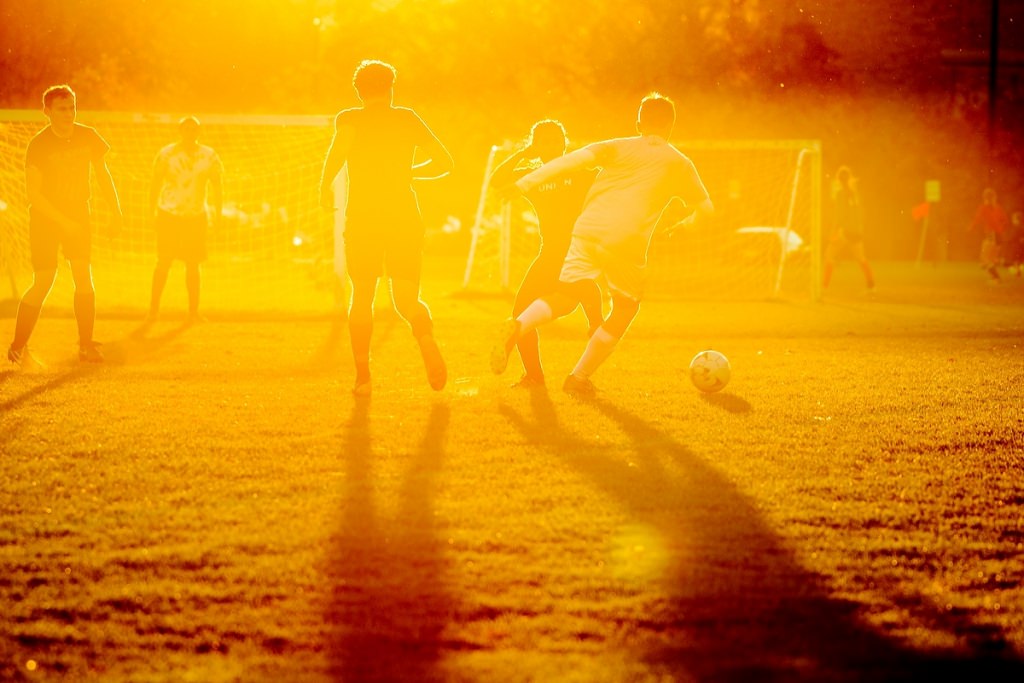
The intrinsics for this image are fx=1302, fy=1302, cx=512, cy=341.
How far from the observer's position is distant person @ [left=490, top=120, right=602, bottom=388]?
8828mm

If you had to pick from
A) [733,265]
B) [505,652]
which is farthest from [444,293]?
[505,652]

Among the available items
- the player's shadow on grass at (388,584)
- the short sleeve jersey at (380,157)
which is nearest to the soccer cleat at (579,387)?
the short sleeve jersey at (380,157)

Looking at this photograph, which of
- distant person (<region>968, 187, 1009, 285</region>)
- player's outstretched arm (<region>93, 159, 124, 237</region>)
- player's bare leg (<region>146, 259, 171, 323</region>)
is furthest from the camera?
distant person (<region>968, 187, 1009, 285</region>)

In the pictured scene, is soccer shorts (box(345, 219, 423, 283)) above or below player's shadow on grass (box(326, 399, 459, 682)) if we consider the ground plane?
above

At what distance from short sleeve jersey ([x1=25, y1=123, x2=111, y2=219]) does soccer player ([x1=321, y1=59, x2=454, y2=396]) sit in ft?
8.04

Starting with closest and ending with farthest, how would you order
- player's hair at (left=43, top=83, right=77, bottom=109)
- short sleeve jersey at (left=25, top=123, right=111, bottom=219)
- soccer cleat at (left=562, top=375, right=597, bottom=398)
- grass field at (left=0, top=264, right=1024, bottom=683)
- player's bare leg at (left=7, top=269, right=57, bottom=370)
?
grass field at (left=0, top=264, right=1024, bottom=683) → soccer cleat at (left=562, top=375, right=597, bottom=398) → player's hair at (left=43, top=83, right=77, bottom=109) → short sleeve jersey at (left=25, top=123, right=111, bottom=219) → player's bare leg at (left=7, top=269, right=57, bottom=370)

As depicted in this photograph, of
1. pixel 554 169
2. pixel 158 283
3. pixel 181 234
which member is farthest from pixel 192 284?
pixel 554 169

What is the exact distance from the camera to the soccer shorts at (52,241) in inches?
381

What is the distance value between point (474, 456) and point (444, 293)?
13545 millimetres

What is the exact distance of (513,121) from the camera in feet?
118

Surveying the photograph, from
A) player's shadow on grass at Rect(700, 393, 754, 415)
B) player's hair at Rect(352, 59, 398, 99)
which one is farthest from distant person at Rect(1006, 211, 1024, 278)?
player's hair at Rect(352, 59, 398, 99)

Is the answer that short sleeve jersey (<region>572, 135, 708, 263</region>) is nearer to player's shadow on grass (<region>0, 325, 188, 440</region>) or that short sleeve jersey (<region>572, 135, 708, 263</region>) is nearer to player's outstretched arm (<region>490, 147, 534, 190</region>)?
player's outstretched arm (<region>490, 147, 534, 190</region>)

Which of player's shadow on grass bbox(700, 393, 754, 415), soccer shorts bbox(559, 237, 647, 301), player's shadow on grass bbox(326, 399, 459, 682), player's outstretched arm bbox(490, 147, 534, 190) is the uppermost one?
player's outstretched arm bbox(490, 147, 534, 190)

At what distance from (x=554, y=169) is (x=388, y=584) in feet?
13.9
